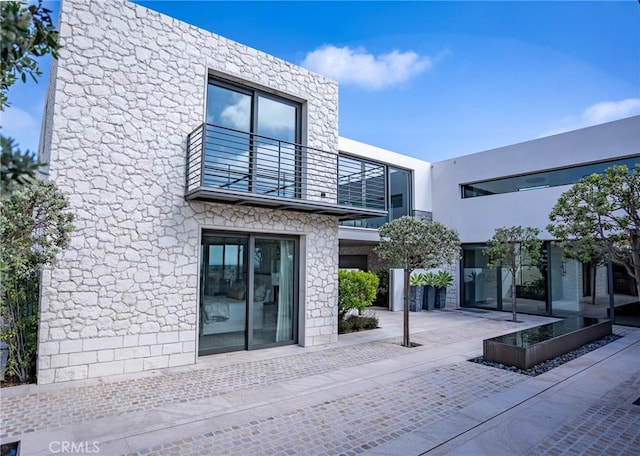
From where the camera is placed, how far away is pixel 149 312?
683 centimetres

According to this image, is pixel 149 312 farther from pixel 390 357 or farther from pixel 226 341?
pixel 390 357

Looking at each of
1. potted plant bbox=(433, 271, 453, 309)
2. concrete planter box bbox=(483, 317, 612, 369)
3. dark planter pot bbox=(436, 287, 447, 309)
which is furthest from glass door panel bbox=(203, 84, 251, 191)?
dark planter pot bbox=(436, 287, 447, 309)

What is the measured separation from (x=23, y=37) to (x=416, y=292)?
1473 centimetres

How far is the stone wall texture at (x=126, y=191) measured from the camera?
621 cm

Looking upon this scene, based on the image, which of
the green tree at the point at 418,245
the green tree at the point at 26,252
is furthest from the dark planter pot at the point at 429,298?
the green tree at the point at 26,252

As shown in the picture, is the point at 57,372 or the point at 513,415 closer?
the point at 513,415

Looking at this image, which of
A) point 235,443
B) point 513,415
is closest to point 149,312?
point 235,443

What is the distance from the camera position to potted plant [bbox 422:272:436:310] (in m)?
15.6

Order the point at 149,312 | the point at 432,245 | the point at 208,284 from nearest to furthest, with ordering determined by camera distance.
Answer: the point at 149,312 → the point at 208,284 → the point at 432,245

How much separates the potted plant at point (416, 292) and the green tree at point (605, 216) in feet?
28.0

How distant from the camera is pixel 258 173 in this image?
844 cm

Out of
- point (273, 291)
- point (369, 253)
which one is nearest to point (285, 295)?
point (273, 291)

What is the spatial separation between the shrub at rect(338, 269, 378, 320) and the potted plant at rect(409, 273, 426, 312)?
4.30m

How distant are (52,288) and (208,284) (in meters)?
2.65
